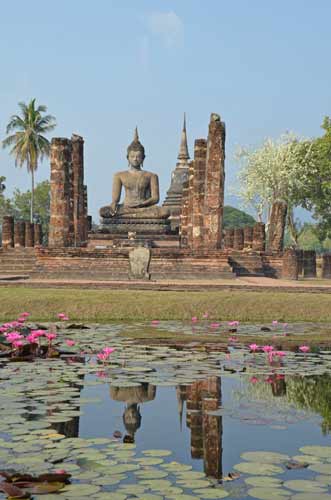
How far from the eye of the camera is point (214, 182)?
26.5 metres

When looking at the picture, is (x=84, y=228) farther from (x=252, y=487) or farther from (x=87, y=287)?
(x=252, y=487)

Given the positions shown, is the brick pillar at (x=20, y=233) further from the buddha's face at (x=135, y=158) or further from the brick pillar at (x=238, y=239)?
the brick pillar at (x=238, y=239)

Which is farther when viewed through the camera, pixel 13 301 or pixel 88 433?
pixel 13 301

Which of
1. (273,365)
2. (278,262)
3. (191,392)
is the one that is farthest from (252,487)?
(278,262)

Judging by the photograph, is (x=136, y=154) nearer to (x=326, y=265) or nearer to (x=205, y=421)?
(x=326, y=265)

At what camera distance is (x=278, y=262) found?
31.1 m

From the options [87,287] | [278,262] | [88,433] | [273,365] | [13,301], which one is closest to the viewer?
[88,433]

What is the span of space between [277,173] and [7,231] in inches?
953

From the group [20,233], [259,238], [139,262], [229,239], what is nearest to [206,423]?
[139,262]

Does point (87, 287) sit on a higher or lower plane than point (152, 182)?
lower

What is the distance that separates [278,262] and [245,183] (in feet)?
95.6

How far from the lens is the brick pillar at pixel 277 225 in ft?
113

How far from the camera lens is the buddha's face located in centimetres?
3425

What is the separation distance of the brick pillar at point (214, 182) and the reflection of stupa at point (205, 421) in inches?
721
